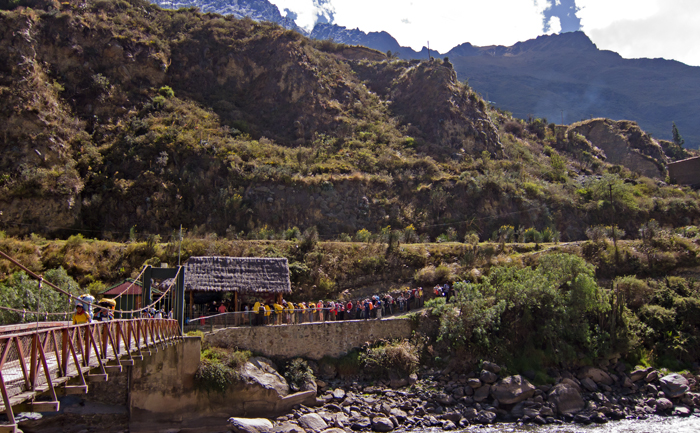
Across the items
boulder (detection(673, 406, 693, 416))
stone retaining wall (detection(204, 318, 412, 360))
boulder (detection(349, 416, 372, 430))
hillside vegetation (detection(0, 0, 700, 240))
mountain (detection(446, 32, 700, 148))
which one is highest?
mountain (detection(446, 32, 700, 148))

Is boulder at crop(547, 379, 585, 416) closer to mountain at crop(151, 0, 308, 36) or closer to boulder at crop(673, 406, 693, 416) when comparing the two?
boulder at crop(673, 406, 693, 416)

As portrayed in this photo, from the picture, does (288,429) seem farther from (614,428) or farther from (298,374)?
(614,428)

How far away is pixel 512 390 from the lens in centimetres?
1973

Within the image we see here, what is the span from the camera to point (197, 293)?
22938 millimetres

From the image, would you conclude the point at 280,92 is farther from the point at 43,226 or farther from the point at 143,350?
the point at 143,350

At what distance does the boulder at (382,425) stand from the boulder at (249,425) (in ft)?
12.9

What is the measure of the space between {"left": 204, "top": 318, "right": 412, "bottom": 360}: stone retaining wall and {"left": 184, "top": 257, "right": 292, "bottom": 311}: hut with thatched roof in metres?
2.73

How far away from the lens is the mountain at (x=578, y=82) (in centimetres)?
10269

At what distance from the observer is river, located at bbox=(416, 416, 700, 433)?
58.0 ft

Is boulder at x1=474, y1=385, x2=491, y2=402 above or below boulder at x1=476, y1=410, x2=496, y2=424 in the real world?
above

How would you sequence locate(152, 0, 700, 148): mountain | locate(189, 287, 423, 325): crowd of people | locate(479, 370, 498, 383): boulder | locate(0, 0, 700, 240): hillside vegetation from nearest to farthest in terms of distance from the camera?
locate(479, 370, 498, 383): boulder
locate(189, 287, 423, 325): crowd of people
locate(0, 0, 700, 240): hillside vegetation
locate(152, 0, 700, 148): mountain

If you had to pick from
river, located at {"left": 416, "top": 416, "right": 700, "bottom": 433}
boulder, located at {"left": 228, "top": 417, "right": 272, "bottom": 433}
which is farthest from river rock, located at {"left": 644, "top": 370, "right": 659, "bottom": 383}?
boulder, located at {"left": 228, "top": 417, "right": 272, "bottom": 433}

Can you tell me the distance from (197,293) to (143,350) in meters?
9.63

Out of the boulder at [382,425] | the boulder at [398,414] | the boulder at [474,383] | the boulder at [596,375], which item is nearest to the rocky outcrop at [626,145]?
the boulder at [596,375]
